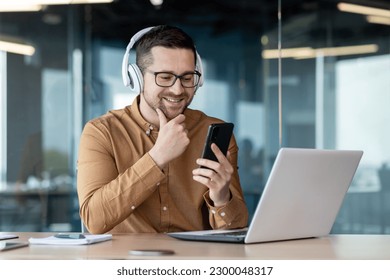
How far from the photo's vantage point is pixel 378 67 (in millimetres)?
5758

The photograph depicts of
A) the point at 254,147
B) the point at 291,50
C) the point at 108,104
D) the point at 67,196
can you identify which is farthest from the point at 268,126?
the point at 67,196

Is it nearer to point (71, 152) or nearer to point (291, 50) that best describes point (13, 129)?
point (71, 152)

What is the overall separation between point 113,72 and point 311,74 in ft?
4.66

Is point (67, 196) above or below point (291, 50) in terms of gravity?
below

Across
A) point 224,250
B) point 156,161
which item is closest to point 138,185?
point 156,161

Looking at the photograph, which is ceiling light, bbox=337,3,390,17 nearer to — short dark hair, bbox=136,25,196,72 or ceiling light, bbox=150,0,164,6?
ceiling light, bbox=150,0,164,6

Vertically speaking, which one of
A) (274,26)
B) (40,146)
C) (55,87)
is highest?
(274,26)

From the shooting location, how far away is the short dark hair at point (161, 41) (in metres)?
2.97

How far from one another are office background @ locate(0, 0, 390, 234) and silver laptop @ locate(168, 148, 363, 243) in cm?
339

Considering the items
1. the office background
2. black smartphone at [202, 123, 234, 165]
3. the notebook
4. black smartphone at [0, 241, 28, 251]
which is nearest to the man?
black smartphone at [202, 123, 234, 165]

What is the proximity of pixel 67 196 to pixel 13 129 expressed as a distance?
0.61 metres

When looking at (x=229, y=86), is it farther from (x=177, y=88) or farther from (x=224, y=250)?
(x=224, y=250)

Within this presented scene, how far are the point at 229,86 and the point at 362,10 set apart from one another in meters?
1.11

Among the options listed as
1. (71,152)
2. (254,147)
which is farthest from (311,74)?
(71,152)
